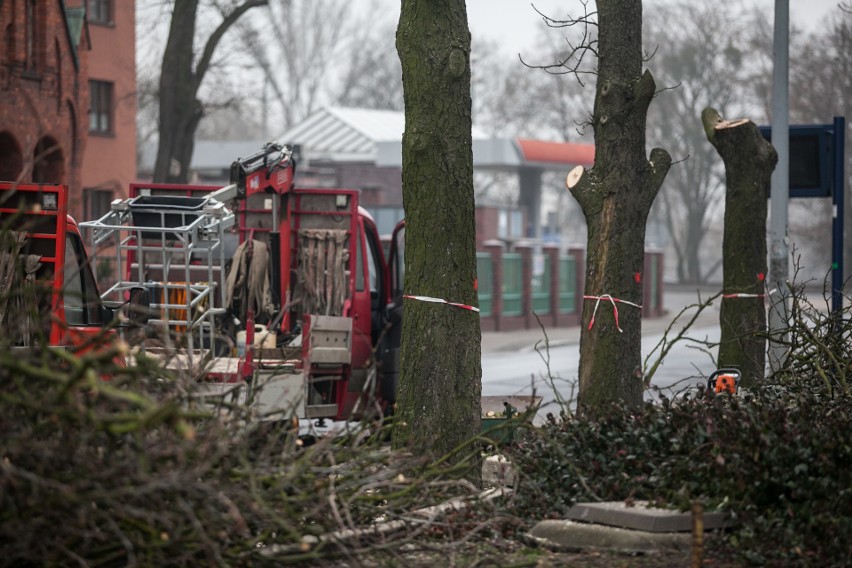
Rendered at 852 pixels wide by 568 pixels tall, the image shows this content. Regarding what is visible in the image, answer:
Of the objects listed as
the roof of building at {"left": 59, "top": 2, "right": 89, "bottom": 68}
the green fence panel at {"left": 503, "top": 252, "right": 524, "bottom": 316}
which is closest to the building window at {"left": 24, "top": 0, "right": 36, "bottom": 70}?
the roof of building at {"left": 59, "top": 2, "right": 89, "bottom": 68}

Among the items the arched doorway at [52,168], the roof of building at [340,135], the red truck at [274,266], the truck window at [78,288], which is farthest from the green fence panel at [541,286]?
the truck window at [78,288]

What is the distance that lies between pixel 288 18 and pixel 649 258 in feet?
136

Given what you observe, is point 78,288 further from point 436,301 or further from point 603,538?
point 603,538

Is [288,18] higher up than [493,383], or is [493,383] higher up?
[288,18]

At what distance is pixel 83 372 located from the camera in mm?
4680

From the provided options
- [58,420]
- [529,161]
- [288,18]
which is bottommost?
[58,420]

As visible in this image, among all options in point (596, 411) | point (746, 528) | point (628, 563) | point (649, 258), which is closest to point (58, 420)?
point (628, 563)

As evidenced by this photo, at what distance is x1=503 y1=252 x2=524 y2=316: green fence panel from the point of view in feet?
113

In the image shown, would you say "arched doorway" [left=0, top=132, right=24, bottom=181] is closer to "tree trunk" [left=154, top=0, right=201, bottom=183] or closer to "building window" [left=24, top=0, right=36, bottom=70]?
"building window" [left=24, top=0, right=36, bottom=70]

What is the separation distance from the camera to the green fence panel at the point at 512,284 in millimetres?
34406

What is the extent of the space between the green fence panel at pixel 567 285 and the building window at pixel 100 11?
48.7 ft

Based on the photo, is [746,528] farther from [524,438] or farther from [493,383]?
[493,383]

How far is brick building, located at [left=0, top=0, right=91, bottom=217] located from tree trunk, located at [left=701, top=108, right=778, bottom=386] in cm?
1558

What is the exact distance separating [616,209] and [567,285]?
28.1 metres
